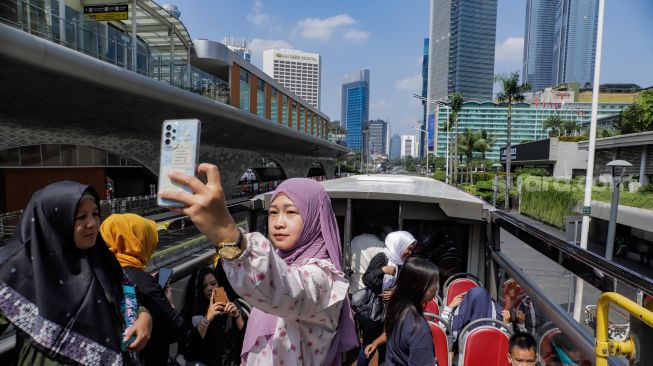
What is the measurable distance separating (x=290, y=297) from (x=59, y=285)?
105 cm

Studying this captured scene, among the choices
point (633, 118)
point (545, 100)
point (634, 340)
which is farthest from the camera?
point (545, 100)

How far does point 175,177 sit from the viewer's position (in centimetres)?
105

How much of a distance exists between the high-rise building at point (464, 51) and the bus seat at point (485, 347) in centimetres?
13773

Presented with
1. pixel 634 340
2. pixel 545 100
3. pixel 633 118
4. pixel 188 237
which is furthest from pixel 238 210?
pixel 545 100

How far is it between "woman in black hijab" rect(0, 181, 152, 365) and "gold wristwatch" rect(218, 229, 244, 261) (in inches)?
35.8

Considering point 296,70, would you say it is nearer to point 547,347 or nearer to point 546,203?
point 546,203

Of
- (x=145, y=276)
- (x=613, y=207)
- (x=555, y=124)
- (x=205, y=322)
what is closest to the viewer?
(x=145, y=276)

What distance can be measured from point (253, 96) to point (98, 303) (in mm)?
30745

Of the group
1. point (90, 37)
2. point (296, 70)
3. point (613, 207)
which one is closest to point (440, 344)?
point (613, 207)

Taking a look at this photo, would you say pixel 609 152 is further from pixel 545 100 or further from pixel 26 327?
pixel 545 100

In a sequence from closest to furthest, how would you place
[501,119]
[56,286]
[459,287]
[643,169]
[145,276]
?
[56,286] → [145,276] → [459,287] → [643,169] → [501,119]

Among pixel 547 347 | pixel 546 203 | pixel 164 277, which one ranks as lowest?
pixel 546 203

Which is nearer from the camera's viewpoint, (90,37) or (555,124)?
(90,37)

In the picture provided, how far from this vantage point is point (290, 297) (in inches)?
47.3
